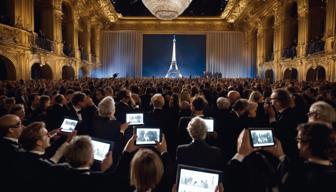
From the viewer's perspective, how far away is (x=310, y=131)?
2.44 metres

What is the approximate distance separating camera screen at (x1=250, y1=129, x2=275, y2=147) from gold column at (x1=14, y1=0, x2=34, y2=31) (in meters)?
16.8

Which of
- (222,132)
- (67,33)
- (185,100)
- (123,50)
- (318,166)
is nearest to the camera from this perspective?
(318,166)

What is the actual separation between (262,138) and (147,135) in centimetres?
134

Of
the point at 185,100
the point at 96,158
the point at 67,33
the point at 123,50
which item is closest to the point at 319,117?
the point at 96,158

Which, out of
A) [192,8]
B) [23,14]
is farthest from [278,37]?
[23,14]

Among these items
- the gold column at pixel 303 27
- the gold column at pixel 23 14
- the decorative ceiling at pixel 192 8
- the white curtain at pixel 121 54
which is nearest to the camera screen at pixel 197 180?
the gold column at pixel 23 14

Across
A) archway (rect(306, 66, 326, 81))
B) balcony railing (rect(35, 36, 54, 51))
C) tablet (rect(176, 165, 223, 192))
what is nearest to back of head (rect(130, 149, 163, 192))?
tablet (rect(176, 165, 223, 192))

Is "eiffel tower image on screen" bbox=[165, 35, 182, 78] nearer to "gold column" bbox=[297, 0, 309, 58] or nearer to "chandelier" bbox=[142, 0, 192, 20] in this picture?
"gold column" bbox=[297, 0, 309, 58]

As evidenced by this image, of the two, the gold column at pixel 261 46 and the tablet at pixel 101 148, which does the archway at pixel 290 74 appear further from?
the tablet at pixel 101 148

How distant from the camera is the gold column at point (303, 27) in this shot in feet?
70.4

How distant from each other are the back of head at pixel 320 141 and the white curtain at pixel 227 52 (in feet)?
124

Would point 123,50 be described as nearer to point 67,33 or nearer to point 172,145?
point 67,33

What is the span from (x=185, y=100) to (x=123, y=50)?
112 ft

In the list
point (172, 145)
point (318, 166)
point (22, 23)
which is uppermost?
point (22, 23)
